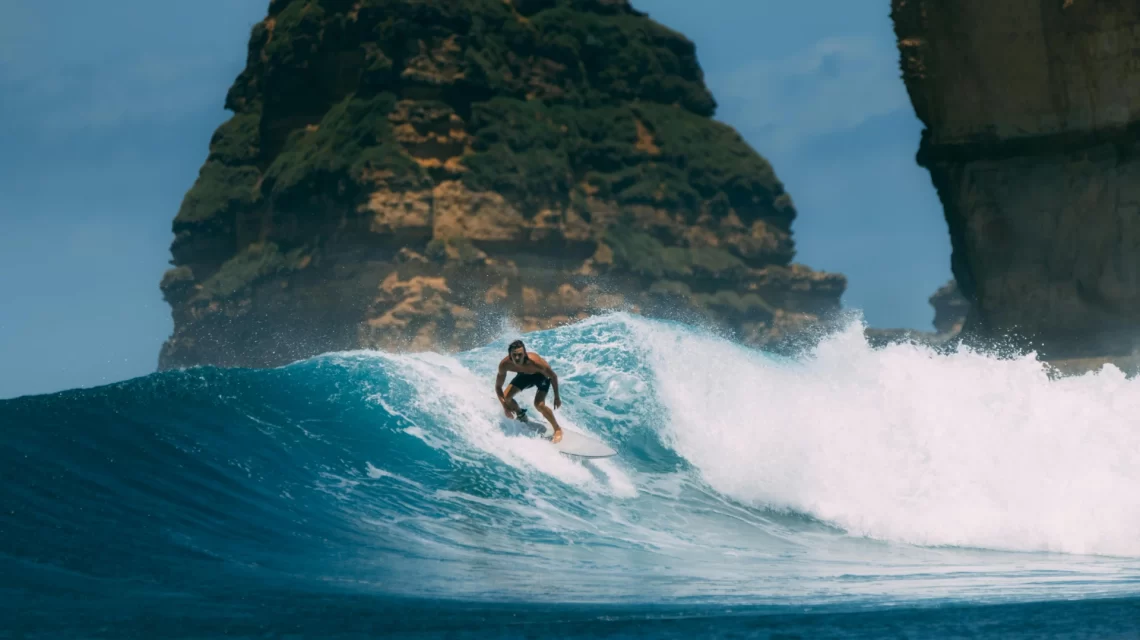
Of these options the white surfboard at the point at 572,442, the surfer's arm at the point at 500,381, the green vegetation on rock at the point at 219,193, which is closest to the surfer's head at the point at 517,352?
the surfer's arm at the point at 500,381

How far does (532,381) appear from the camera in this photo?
1232 cm

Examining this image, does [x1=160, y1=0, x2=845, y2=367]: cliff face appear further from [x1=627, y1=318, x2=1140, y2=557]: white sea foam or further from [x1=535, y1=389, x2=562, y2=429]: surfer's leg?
[x1=535, y1=389, x2=562, y2=429]: surfer's leg

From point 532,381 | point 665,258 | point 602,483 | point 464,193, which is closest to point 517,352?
point 532,381

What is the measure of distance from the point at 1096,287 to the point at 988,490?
10464 mm

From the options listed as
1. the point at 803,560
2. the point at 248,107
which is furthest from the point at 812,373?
the point at 248,107

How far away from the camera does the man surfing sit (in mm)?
11961

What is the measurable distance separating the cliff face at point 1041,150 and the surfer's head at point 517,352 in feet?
39.2

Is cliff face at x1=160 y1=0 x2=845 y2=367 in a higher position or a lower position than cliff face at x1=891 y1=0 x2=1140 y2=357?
higher

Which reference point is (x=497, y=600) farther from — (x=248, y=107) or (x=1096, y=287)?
(x=248, y=107)

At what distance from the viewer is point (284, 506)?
10141 millimetres

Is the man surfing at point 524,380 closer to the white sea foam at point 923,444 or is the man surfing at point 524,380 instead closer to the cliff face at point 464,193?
the white sea foam at point 923,444

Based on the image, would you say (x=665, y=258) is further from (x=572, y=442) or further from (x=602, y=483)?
(x=602, y=483)

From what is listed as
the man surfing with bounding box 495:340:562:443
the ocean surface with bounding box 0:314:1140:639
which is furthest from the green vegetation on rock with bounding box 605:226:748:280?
the man surfing with bounding box 495:340:562:443

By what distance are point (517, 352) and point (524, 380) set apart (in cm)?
58
